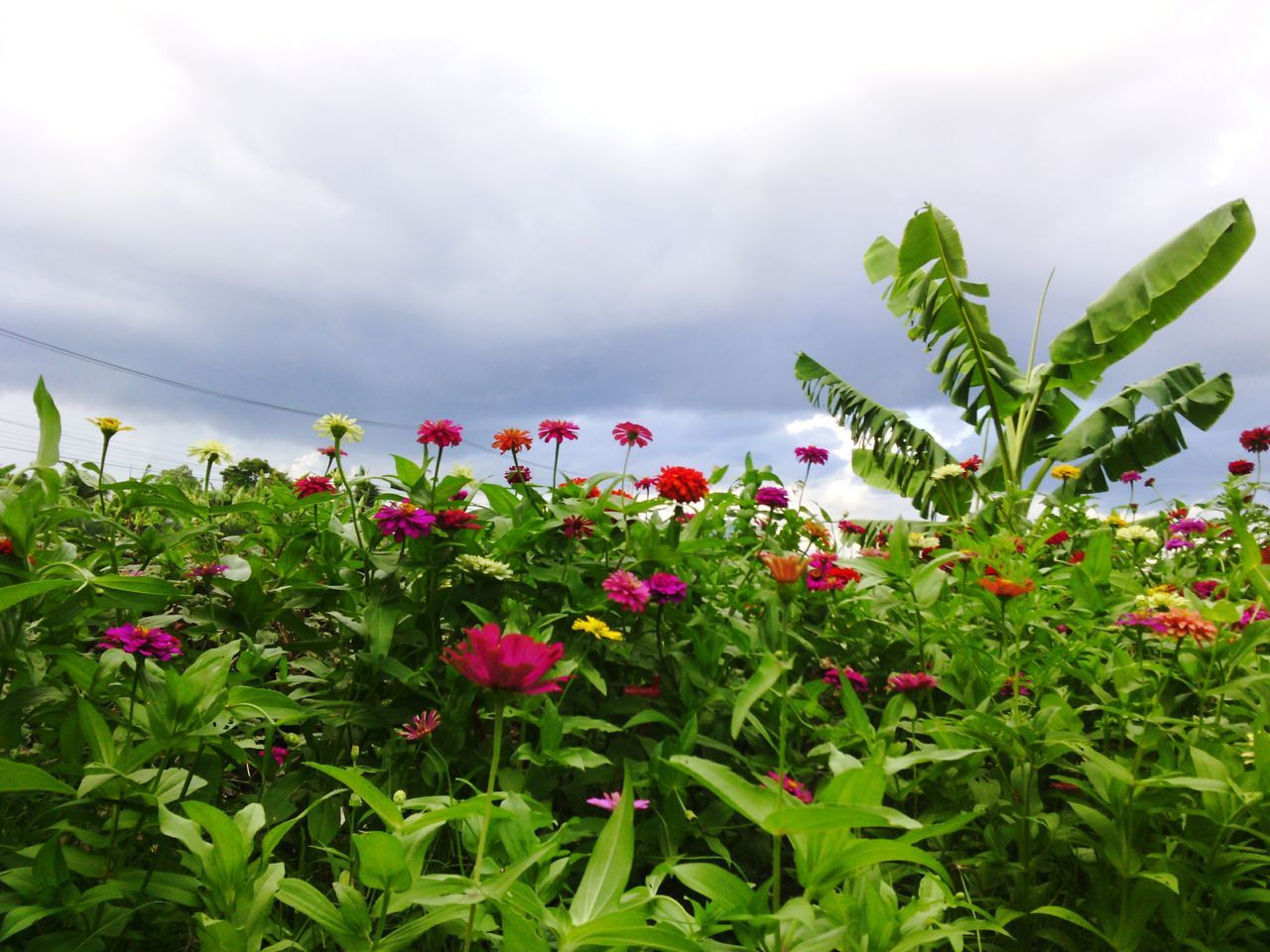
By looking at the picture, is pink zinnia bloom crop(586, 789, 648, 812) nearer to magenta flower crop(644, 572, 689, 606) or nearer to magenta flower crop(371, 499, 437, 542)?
magenta flower crop(644, 572, 689, 606)

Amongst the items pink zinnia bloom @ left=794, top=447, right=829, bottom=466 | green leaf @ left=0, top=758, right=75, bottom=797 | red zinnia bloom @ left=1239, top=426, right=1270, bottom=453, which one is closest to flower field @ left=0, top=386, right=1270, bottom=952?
green leaf @ left=0, top=758, right=75, bottom=797

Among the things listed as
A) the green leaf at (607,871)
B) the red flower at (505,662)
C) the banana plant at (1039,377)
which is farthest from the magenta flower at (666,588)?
the banana plant at (1039,377)

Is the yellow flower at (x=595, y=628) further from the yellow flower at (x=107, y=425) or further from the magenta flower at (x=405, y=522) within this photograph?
the yellow flower at (x=107, y=425)

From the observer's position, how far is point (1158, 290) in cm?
781

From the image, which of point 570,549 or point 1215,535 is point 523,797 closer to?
point 570,549

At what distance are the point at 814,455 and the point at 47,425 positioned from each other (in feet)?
7.14

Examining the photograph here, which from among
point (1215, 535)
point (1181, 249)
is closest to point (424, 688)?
point (1215, 535)

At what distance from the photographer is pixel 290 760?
1.77 m

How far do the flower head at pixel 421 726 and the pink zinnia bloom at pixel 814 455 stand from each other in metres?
1.64

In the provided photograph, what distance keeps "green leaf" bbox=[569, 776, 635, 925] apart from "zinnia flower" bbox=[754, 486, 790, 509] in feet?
4.41

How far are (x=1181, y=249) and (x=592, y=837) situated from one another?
8.67 meters

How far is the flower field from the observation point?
1.08 metres

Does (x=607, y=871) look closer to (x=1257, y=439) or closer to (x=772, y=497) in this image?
(x=772, y=497)

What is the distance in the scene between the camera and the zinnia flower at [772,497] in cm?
229
